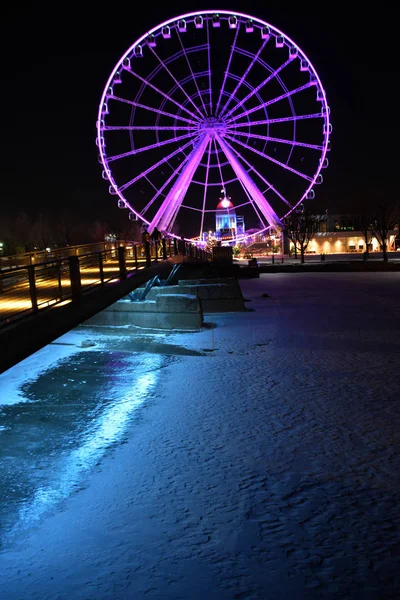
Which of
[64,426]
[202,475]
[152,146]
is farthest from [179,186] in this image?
[202,475]

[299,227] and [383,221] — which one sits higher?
[299,227]

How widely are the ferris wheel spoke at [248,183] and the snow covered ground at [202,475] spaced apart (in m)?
15.9

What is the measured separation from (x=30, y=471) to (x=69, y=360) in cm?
646

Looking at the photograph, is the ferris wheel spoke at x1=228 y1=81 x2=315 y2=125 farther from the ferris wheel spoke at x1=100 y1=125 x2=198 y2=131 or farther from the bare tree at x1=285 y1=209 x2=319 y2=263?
the bare tree at x1=285 y1=209 x2=319 y2=263

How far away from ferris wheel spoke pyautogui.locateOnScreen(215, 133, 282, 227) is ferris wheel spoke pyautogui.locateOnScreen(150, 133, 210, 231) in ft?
3.41

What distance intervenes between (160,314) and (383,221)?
38817mm

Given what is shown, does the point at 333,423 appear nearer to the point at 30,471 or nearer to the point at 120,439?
the point at 120,439

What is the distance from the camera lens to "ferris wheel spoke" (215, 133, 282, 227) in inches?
1092

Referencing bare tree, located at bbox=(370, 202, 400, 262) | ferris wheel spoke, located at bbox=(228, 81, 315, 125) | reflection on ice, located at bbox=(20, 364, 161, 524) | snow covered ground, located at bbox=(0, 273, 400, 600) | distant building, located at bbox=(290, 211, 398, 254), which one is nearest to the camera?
snow covered ground, located at bbox=(0, 273, 400, 600)

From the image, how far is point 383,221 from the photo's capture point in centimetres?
5003

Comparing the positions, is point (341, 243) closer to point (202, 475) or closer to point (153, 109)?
point (153, 109)

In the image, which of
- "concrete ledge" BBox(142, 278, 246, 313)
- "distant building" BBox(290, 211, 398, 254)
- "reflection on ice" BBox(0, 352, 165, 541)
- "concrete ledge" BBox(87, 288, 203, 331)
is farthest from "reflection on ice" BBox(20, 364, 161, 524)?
"distant building" BBox(290, 211, 398, 254)

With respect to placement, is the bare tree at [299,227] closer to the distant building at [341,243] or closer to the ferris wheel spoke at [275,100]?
the distant building at [341,243]

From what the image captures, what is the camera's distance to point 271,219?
28.4 meters
